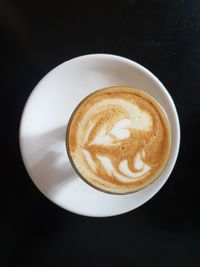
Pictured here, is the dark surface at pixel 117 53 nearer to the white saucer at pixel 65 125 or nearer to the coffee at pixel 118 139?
the white saucer at pixel 65 125

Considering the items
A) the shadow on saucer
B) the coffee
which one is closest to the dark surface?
the shadow on saucer

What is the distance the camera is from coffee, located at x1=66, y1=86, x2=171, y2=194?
98 centimetres

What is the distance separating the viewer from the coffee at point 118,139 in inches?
38.6

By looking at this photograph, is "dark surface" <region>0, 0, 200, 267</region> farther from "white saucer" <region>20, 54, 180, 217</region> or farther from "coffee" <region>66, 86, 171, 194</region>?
"coffee" <region>66, 86, 171, 194</region>

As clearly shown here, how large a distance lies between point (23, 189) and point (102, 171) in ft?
0.77

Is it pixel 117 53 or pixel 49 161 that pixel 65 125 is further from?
pixel 117 53

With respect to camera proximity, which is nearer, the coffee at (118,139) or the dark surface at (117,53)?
the coffee at (118,139)

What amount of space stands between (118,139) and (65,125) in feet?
0.55

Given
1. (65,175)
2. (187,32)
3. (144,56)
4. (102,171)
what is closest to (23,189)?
(65,175)

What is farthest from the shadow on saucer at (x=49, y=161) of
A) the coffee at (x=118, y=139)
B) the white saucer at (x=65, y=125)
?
the coffee at (x=118, y=139)

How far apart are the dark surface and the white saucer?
0.07m

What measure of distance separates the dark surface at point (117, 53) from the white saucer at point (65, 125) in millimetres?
66

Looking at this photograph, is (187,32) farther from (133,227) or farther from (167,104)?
(133,227)

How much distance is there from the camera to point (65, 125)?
1.09 m
